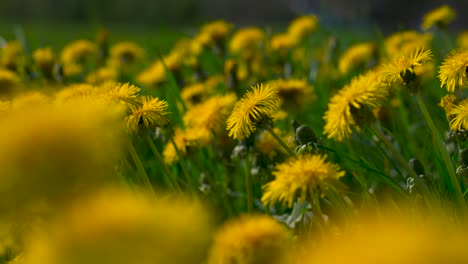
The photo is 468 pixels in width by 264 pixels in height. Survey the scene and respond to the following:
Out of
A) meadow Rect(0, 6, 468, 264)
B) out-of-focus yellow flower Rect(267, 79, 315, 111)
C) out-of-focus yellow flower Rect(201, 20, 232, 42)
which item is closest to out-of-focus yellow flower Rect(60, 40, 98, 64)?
meadow Rect(0, 6, 468, 264)

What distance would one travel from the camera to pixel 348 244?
1.07 feet

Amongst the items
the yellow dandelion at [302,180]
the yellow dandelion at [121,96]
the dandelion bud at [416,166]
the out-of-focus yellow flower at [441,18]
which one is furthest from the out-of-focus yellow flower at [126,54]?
the yellow dandelion at [302,180]

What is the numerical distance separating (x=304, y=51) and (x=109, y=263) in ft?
7.21

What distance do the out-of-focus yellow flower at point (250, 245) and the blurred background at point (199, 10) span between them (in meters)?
7.20

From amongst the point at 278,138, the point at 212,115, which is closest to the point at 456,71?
the point at 278,138

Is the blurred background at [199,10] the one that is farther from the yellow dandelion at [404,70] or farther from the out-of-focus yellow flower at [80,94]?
the yellow dandelion at [404,70]

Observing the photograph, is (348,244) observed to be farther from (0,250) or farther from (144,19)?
(144,19)

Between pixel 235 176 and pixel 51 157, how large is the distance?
106 cm

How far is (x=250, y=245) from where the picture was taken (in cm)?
45

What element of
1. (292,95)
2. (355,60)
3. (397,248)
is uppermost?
(397,248)

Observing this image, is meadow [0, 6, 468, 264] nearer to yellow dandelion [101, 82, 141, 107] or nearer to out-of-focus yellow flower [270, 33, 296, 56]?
yellow dandelion [101, 82, 141, 107]

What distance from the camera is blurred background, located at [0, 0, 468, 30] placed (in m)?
8.41

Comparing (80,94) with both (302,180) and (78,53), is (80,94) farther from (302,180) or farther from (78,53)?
(78,53)

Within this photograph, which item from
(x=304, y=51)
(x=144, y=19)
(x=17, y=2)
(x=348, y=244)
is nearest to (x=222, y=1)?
(x=144, y=19)
